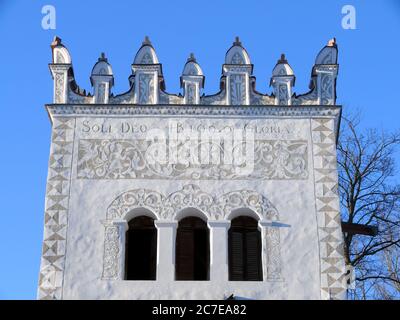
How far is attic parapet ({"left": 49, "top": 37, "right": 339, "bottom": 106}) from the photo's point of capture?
72.6ft

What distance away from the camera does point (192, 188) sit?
2098cm

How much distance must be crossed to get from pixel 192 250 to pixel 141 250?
1.08 meters

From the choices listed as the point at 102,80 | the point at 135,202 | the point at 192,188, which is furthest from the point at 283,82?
the point at 135,202

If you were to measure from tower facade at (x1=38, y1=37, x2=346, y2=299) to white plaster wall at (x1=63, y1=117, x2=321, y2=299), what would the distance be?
0.02m

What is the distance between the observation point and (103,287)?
20.0m

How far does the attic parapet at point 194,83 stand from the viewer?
72.6 feet

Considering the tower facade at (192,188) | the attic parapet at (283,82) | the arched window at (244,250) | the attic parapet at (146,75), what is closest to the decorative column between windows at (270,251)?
the tower facade at (192,188)

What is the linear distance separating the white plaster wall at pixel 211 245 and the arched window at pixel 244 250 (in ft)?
1.57

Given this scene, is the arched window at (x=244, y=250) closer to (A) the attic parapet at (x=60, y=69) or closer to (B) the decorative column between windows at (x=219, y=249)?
(B) the decorative column between windows at (x=219, y=249)

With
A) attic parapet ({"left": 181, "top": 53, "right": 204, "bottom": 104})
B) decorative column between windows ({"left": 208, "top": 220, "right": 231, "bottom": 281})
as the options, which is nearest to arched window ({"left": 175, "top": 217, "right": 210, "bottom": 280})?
decorative column between windows ({"left": 208, "top": 220, "right": 231, "bottom": 281})

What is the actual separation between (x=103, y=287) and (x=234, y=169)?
382cm

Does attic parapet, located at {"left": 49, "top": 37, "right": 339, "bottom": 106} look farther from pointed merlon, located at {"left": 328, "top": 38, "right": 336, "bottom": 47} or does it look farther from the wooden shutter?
the wooden shutter

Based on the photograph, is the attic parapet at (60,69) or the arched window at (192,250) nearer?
the arched window at (192,250)

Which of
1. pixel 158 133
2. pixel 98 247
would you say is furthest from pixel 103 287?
pixel 158 133
